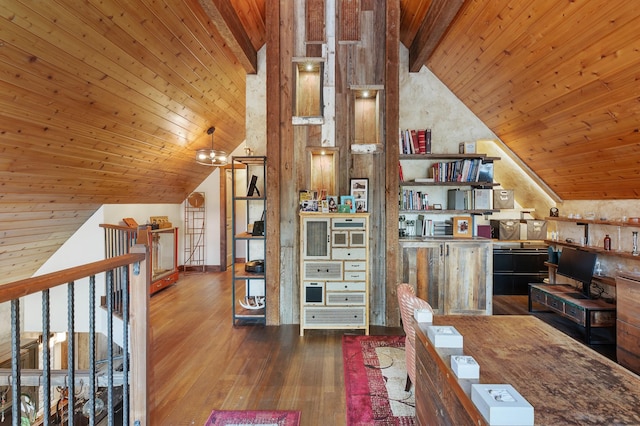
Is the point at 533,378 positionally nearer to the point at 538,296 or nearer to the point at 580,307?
the point at 580,307

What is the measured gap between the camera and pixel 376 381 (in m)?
2.53

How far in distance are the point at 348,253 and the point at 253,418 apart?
181 centimetres

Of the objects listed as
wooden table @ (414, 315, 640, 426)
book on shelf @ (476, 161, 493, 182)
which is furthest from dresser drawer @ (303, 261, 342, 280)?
book on shelf @ (476, 161, 493, 182)

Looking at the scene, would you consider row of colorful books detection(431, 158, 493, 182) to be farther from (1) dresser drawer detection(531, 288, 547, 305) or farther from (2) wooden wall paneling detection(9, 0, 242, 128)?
(2) wooden wall paneling detection(9, 0, 242, 128)

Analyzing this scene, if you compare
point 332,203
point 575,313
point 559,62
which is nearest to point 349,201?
point 332,203

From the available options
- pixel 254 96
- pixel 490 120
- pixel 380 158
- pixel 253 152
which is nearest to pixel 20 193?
pixel 253 152

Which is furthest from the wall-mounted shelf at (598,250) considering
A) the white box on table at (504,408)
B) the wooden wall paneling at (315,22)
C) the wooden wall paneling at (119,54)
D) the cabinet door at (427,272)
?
the wooden wall paneling at (119,54)

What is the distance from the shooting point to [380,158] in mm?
3906

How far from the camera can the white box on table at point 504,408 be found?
90 centimetres

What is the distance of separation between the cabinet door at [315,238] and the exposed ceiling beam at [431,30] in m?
2.36

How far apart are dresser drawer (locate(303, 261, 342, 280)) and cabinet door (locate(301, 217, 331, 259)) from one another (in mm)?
78

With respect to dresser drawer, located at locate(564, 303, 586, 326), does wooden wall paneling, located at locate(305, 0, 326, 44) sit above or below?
above

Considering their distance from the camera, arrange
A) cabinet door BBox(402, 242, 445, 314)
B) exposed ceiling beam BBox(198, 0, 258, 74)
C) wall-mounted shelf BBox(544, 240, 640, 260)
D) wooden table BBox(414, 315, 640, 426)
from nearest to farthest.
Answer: wooden table BBox(414, 315, 640, 426) < exposed ceiling beam BBox(198, 0, 258, 74) < wall-mounted shelf BBox(544, 240, 640, 260) < cabinet door BBox(402, 242, 445, 314)

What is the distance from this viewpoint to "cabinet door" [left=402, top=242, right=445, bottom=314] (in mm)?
3916
